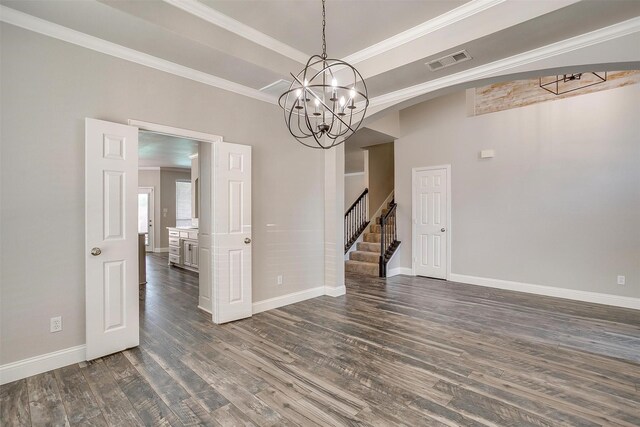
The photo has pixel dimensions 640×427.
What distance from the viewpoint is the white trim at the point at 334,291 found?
484 cm

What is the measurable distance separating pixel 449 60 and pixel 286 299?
11.7 ft

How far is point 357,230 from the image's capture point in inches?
306

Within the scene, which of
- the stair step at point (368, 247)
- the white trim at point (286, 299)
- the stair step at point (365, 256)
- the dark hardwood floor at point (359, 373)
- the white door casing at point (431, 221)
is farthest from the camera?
the stair step at point (368, 247)

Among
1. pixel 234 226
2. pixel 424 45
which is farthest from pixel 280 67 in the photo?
pixel 234 226

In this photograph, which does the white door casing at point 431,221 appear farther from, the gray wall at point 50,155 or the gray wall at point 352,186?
the gray wall at point 352,186

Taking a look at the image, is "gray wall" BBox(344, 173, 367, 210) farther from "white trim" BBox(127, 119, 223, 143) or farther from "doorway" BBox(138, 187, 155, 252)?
"white trim" BBox(127, 119, 223, 143)

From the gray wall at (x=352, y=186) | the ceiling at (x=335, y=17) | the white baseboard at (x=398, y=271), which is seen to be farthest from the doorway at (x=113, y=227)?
the gray wall at (x=352, y=186)

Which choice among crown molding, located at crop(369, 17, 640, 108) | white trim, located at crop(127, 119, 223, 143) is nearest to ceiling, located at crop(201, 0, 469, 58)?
crown molding, located at crop(369, 17, 640, 108)

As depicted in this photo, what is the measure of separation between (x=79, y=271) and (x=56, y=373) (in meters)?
0.83

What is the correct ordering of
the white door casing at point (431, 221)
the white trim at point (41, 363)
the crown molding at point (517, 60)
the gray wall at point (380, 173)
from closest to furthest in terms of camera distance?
the white trim at point (41, 363)
the crown molding at point (517, 60)
the white door casing at point (431, 221)
the gray wall at point (380, 173)

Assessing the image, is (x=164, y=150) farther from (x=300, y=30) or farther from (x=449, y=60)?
(x=449, y=60)

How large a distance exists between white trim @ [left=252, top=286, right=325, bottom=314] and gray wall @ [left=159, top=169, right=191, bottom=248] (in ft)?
24.3

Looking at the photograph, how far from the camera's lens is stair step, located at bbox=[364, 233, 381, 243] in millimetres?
7294

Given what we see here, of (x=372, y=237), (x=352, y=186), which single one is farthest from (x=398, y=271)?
(x=352, y=186)
